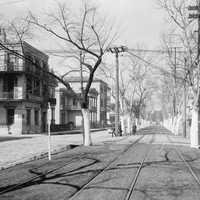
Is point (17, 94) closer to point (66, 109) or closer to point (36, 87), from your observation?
point (36, 87)

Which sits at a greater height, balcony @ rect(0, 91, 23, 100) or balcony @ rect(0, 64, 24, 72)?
balcony @ rect(0, 64, 24, 72)

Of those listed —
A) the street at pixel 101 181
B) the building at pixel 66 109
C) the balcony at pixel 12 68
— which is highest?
the balcony at pixel 12 68

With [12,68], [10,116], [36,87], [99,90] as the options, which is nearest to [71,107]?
[99,90]

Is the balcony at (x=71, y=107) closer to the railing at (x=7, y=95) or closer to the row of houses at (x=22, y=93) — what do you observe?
the row of houses at (x=22, y=93)

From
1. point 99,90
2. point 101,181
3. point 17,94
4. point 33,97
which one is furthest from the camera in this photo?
point 99,90

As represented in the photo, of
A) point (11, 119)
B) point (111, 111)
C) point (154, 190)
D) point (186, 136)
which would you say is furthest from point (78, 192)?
point (111, 111)

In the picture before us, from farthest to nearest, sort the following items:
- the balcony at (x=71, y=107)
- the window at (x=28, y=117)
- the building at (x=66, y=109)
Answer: the balcony at (x=71, y=107)
the building at (x=66, y=109)
the window at (x=28, y=117)

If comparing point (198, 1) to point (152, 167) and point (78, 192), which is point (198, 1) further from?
point (78, 192)

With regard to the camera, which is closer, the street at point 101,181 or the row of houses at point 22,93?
the street at point 101,181

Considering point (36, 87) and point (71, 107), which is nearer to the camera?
point (36, 87)

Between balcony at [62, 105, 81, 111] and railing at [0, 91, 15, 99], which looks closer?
railing at [0, 91, 15, 99]

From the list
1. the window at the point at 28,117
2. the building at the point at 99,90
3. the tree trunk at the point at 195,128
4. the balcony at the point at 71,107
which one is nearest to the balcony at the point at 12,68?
the window at the point at 28,117

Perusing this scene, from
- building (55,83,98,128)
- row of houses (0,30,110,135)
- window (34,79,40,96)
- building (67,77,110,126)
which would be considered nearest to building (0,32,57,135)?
row of houses (0,30,110,135)

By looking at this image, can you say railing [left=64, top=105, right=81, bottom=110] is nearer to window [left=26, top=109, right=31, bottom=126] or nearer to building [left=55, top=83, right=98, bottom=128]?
building [left=55, top=83, right=98, bottom=128]
